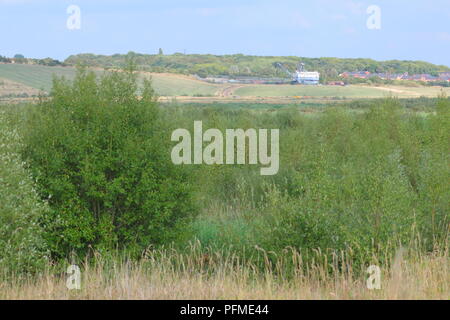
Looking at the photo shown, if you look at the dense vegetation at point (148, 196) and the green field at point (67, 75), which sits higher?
the green field at point (67, 75)

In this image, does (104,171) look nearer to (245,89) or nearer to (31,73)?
(31,73)

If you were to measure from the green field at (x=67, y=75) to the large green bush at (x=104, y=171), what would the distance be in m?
59.9

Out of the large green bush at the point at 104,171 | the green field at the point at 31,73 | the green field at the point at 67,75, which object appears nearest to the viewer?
the large green bush at the point at 104,171

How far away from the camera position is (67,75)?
72.4 metres

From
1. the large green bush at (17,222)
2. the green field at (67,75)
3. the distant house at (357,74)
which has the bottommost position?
the large green bush at (17,222)

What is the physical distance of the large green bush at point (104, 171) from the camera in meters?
14.3

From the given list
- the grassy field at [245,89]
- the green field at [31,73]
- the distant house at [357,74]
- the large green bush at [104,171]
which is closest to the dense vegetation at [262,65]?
the distant house at [357,74]

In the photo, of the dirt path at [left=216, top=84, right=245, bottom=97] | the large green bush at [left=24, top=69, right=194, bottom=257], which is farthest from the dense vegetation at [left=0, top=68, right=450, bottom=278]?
the dirt path at [left=216, top=84, right=245, bottom=97]

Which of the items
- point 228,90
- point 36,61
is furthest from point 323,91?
point 36,61

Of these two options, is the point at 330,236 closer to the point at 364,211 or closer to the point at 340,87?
the point at 364,211

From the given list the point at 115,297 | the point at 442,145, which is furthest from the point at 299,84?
the point at 115,297

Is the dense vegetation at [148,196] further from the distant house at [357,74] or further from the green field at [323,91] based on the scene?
the distant house at [357,74]
